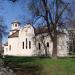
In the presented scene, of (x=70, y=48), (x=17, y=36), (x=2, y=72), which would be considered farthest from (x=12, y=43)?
(x=2, y=72)

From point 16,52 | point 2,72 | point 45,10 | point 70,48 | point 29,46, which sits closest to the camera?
point 2,72

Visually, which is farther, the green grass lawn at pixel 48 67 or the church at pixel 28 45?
the church at pixel 28 45

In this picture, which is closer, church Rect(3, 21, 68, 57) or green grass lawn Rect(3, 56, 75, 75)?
green grass lawn Rect(3, 56, 75, 75)

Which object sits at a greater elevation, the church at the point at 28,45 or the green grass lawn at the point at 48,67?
the church at the point at 28,45

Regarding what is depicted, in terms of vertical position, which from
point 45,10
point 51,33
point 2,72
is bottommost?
point 2,72

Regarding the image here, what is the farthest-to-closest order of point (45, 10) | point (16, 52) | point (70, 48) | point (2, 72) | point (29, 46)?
point (16, 52) → point (29, 46) → point (70, 48) → point (45, 10) → point (2, 72)

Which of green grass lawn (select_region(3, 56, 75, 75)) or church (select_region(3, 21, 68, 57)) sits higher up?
church (select_region(3, 21, 68, 57))

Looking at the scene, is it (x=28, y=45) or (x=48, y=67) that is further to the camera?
(x=28, y=45)

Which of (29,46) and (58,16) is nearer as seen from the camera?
(58,16)

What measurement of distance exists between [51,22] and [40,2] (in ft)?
13.3

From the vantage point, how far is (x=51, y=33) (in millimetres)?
53812

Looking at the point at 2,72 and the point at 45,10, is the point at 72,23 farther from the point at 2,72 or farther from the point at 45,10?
the point at 2,72

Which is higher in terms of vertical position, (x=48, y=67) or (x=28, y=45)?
(x=28, y=45)

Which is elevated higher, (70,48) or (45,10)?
(45,10)
